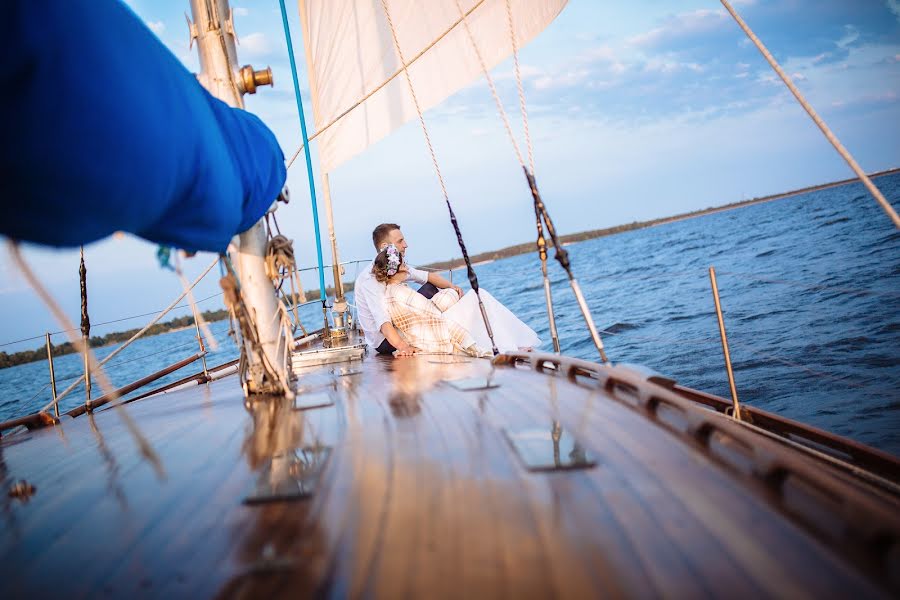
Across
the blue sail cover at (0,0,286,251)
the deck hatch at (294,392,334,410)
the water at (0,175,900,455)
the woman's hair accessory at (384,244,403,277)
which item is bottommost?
the water at (0,175,900,455)

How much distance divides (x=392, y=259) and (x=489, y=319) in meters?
0.87

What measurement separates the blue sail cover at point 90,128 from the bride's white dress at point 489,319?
2.62 metres

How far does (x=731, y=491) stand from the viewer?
121cm

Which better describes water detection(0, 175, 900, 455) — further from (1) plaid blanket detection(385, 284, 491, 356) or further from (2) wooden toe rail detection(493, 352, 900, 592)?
(1) plaid blanket detection(385, 284, 491, 356)

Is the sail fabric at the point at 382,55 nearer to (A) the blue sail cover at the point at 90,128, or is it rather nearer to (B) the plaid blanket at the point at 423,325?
(B) the plaid blanket at the point at 423,325

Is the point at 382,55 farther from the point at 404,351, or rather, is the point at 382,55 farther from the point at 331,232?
the point at 404,351

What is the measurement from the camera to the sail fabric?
534 centimetres

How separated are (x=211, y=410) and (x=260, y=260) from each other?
2.39 feet

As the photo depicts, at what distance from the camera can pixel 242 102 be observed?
2.90m

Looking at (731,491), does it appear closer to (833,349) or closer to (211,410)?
(211,410)

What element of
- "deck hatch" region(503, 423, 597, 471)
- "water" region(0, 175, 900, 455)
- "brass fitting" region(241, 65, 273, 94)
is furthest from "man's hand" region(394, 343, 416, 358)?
"deck hatch" region(503, 423, 597, 471)

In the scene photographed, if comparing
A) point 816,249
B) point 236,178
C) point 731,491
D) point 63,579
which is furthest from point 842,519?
point 816,249

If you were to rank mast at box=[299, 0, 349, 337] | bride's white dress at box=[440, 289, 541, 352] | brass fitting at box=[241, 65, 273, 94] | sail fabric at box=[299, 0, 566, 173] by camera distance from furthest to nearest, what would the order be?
sail fabric at box=[299, 0, 566, 173], mast at box=[299, 0, 349, 337], bride's white dress at box=[440, 289, 541, 352], brass fitting at box=[241, 65, 273, 94]

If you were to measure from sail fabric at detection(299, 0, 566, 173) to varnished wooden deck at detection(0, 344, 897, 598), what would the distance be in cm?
434
